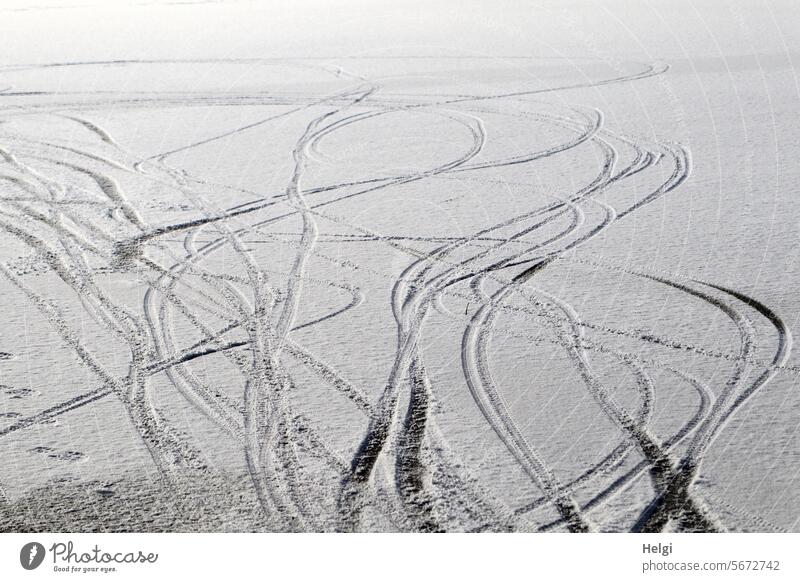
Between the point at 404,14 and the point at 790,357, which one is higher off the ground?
the point at 404,14

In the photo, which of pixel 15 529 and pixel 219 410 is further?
pixel 219 410

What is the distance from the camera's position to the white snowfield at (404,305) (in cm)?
312

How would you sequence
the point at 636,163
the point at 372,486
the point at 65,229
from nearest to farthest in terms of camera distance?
the point at 372,486
the point at 65,229
the point at 636,163

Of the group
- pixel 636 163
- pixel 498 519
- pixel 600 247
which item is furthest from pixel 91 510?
pixel 636 163

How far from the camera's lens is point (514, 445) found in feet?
10.9

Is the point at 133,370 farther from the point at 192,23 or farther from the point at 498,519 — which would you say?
the point at 192,23

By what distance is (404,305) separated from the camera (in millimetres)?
4496

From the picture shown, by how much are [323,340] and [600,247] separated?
1.81m

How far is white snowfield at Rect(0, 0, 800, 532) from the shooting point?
312 centimetres

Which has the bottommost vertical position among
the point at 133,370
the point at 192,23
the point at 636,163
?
the point at 133,370
